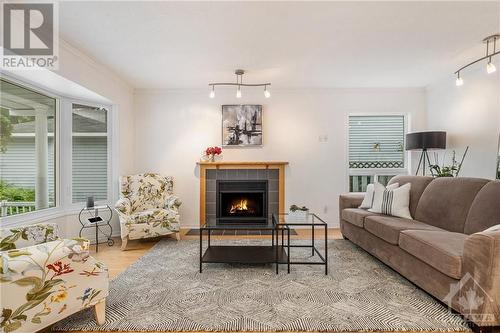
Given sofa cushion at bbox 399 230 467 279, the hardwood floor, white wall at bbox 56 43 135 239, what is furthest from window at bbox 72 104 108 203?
sofa cushion at bbox 399 230 467 279

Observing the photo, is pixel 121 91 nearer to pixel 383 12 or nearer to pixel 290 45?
pixel 290 45

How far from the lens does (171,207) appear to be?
12.4 feet

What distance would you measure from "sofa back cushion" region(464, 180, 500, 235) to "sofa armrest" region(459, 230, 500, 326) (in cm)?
68

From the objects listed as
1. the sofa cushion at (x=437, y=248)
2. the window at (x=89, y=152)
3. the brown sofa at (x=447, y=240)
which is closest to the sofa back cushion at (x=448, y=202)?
the brown sofa at (x=447, y=240)

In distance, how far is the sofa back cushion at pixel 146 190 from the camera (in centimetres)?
396

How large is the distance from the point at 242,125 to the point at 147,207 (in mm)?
2018

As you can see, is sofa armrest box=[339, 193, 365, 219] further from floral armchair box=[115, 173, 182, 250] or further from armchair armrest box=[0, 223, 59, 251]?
armchair armrest box=[0, 223, 59, 251]

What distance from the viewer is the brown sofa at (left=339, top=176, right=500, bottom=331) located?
160 centimetres

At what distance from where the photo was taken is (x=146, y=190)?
4.06 meters

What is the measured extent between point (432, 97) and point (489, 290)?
3.76 meters

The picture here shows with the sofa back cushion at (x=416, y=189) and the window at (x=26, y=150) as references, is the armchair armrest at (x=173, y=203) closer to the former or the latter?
the window at (x=26, y=150)

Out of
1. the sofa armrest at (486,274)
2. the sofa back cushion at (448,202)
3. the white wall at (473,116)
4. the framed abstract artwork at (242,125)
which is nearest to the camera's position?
the sofa armrest at (486,274)

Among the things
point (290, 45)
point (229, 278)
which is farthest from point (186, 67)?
point (229, 278)

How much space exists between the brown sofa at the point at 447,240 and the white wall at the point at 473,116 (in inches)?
41.2
